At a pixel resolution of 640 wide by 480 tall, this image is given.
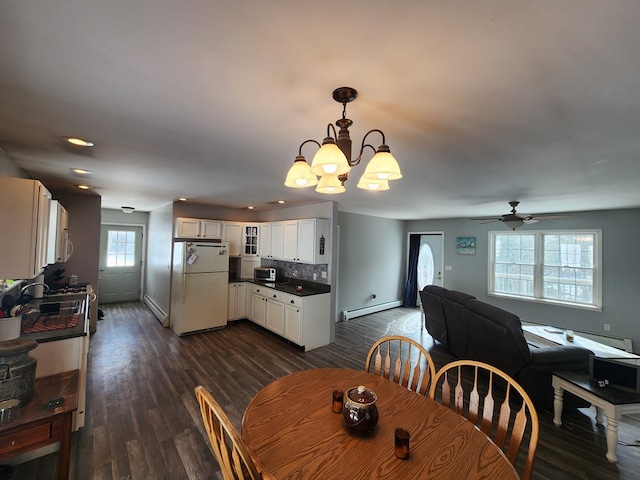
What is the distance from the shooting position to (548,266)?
544cm

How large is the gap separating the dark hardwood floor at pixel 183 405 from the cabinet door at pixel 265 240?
154 cm

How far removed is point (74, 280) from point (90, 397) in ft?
7.59

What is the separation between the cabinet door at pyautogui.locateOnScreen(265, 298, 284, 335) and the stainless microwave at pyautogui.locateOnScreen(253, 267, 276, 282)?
705 millimetres

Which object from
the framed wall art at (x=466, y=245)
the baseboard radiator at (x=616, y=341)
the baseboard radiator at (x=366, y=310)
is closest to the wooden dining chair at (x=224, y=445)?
the baseboard radiator at (x=366, y=310)

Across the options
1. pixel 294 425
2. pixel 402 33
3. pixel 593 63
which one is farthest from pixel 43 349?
pixel 593 63

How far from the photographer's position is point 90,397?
9.02ft

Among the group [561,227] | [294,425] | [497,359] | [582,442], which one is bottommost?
[582,442]

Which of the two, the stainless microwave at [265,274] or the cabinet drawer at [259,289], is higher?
the stainless microwave at [265,274]

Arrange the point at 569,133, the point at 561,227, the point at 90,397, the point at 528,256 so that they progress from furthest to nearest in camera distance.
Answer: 1. the point at 528,256
2. the point at 561,227
3. the point at 90,397
4. the point at 569,133

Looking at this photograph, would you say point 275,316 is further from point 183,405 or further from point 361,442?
point 361,442

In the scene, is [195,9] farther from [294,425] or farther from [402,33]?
[294,425]

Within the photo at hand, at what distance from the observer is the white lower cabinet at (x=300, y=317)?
13.5ft

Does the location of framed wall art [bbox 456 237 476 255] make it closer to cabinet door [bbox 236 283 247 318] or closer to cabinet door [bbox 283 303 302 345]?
cabinet door [bbox 283 303 302 345]

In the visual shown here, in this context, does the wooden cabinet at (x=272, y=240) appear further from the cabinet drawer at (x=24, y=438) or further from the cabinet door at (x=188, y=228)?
the cabinet drawer at (x=24, y=438)
